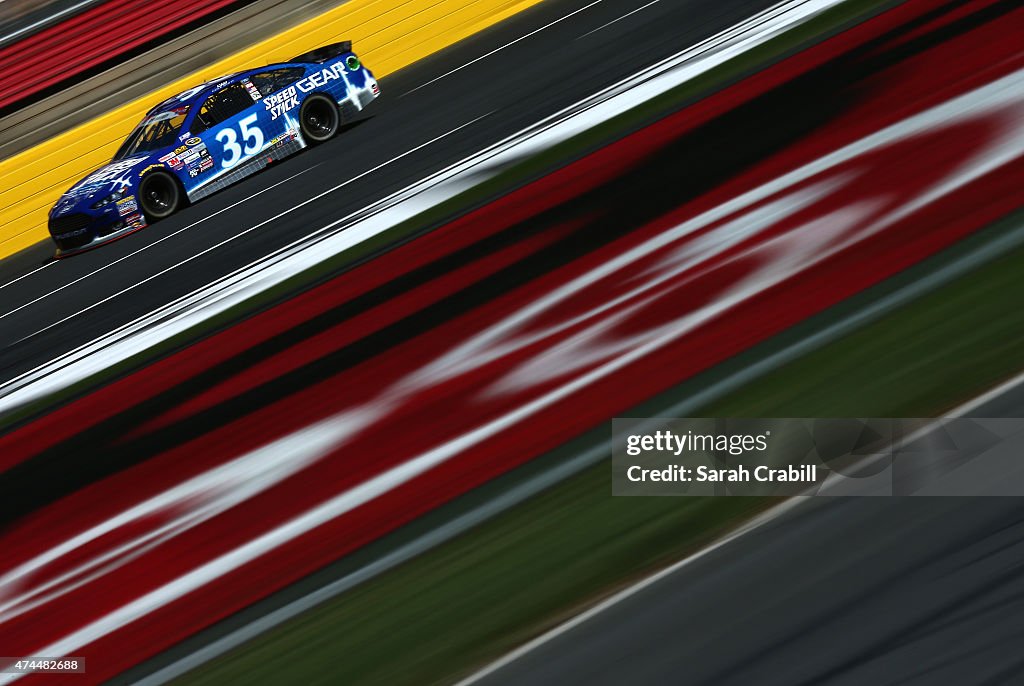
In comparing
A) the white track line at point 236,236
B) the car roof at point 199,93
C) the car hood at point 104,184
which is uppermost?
the car roof at point 199,93

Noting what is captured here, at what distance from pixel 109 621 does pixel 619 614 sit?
9.62ft

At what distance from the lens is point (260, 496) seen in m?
6.82

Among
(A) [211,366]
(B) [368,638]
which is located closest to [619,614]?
(B) [368,638]

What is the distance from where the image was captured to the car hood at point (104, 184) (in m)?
12.1

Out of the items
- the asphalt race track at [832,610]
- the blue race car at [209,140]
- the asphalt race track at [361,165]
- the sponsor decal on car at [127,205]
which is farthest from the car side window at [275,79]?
the asphalt race track at [832,610]

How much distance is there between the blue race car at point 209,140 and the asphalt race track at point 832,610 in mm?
8877

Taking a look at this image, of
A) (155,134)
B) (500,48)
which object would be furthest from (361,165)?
(500,48)

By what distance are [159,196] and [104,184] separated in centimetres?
58

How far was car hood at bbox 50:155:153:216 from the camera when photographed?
1209 centimetres

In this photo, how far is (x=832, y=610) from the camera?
183 inches

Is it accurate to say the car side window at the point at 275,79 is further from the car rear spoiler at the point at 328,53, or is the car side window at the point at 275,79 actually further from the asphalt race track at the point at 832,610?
the asphalt race track at the point at 832,610

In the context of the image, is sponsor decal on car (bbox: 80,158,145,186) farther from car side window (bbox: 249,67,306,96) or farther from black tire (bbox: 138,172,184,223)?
car side window (bbox: 249,67,306,96)

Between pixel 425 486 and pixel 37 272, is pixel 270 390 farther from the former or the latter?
pixel 37 272

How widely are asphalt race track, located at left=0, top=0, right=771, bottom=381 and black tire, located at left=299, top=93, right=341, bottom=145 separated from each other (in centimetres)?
13
